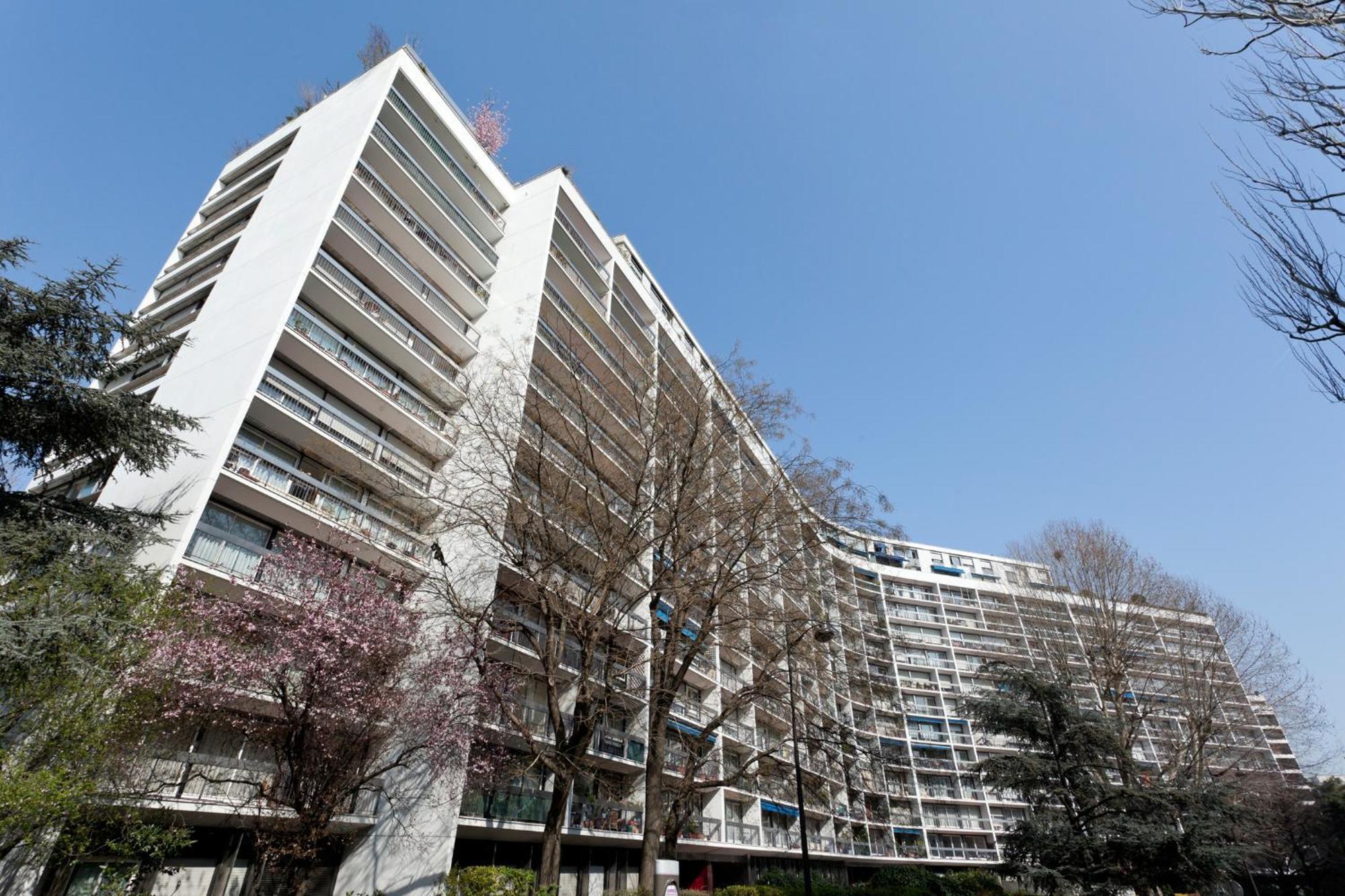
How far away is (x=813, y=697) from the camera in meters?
38.4

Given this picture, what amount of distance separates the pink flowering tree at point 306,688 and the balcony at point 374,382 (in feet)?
19.4

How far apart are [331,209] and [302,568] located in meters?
12.1

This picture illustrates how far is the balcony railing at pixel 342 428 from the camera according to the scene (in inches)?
706

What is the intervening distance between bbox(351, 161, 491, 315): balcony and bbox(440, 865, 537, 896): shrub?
1960 centimetres

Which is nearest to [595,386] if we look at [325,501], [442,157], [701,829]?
[325,501]

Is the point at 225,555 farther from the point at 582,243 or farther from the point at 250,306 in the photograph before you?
the point at 582,243

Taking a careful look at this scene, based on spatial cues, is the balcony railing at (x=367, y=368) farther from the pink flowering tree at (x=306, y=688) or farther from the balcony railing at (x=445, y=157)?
the balcony railing at (x=445, y=157)

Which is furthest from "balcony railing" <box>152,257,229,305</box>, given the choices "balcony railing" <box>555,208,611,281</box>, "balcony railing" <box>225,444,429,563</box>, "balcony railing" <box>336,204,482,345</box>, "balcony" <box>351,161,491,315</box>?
"balcony railing" <box>555,208,611,281</box>

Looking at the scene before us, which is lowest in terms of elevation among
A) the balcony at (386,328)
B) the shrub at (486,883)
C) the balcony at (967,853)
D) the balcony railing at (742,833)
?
the shrub at (486,883)

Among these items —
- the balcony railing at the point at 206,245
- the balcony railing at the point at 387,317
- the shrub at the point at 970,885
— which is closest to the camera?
the balcony railing at the point at 387,317

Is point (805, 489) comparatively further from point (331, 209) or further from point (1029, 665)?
point (1029, 665)

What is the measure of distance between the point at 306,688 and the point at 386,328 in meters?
12.5

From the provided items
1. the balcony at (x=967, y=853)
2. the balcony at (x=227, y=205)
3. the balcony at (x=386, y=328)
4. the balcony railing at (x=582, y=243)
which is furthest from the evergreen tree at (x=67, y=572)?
the balcony at (x=967, y=853)

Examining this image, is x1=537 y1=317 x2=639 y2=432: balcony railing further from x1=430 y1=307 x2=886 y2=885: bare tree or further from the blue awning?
the blue awning
